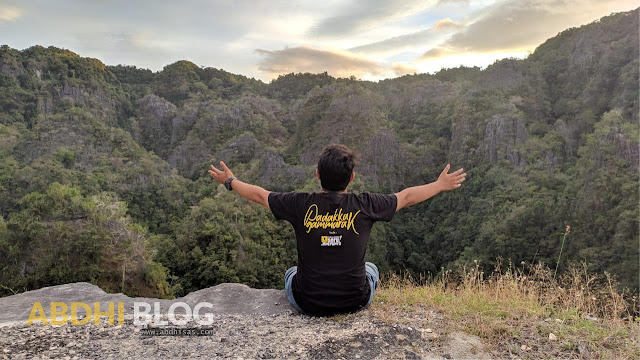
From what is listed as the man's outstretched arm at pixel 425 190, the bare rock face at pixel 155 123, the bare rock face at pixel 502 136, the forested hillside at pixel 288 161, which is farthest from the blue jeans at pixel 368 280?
the bare rock face at pixel 155 123

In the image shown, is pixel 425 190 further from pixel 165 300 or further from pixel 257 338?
pixel 165 300

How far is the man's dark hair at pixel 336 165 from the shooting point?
291 centimetres

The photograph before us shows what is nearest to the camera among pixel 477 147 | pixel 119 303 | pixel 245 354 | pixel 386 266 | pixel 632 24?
pixel 245 354

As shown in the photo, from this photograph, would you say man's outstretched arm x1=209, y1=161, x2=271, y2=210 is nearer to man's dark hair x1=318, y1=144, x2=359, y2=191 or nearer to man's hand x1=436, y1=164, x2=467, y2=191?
man's dark hair x1=318, y1=144, x2=359, y2=191

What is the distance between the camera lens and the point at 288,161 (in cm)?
5359

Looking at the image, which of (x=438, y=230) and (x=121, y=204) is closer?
(x=121, y=204)

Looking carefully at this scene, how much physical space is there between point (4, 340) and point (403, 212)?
44.9 m

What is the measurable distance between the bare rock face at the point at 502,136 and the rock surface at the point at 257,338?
45987 millimetres

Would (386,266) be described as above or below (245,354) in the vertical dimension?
below

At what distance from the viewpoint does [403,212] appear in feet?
152

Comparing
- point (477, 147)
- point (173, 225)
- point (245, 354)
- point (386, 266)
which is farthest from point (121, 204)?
point (477, 147)

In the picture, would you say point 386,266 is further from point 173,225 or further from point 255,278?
point 173,225

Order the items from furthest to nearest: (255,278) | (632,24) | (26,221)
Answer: (632,24)
(255,278)
(26,221)

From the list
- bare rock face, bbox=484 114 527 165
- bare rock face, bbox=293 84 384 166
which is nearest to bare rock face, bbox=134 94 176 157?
bare rock face, bbox=293 84 384 166
